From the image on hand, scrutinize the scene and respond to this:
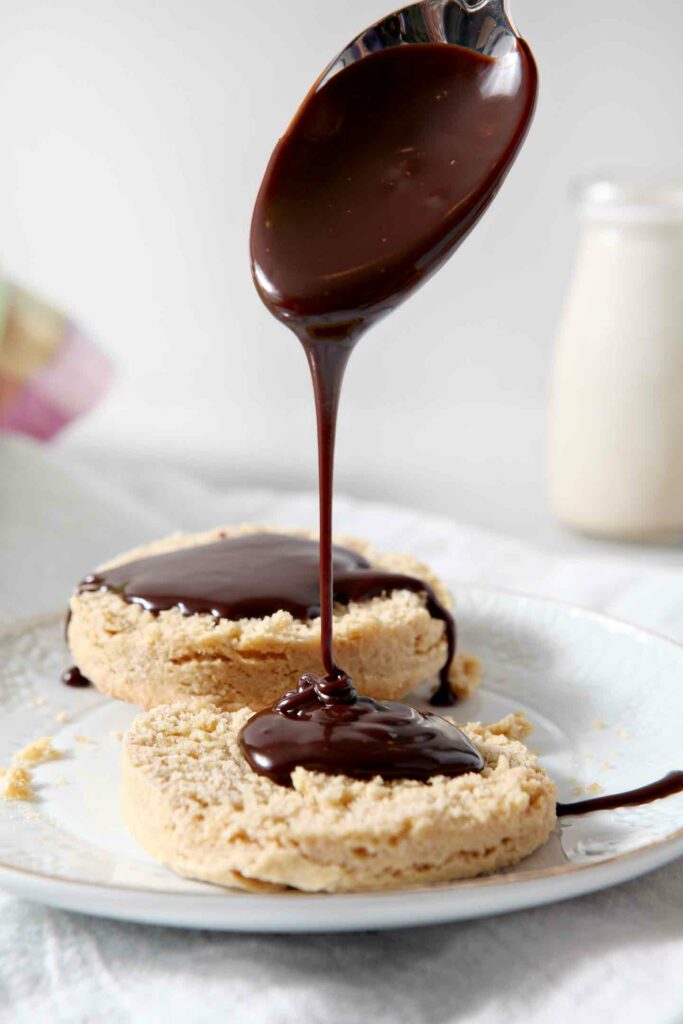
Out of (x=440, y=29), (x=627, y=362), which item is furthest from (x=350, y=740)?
(x=627, y=362)

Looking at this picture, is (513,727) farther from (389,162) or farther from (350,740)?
(389,162)

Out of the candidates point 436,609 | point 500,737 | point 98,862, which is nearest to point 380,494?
point 436,609

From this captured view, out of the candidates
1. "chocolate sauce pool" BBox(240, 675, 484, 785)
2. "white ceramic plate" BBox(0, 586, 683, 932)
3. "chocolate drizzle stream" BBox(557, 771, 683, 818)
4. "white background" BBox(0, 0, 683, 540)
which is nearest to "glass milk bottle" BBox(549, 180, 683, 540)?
"white background" BBox(0, 0, 683, 540)

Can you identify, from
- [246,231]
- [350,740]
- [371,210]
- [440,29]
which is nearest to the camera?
[350,740]

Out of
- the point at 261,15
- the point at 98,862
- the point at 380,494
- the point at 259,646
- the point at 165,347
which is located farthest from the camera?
the point at 165,347

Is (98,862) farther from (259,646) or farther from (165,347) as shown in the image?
(165,347)

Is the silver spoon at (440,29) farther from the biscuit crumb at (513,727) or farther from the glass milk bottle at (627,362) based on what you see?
the glass milk bottle at (627,362)

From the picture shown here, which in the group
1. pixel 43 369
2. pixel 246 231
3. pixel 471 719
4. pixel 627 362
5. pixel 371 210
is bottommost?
pixel 471 719
